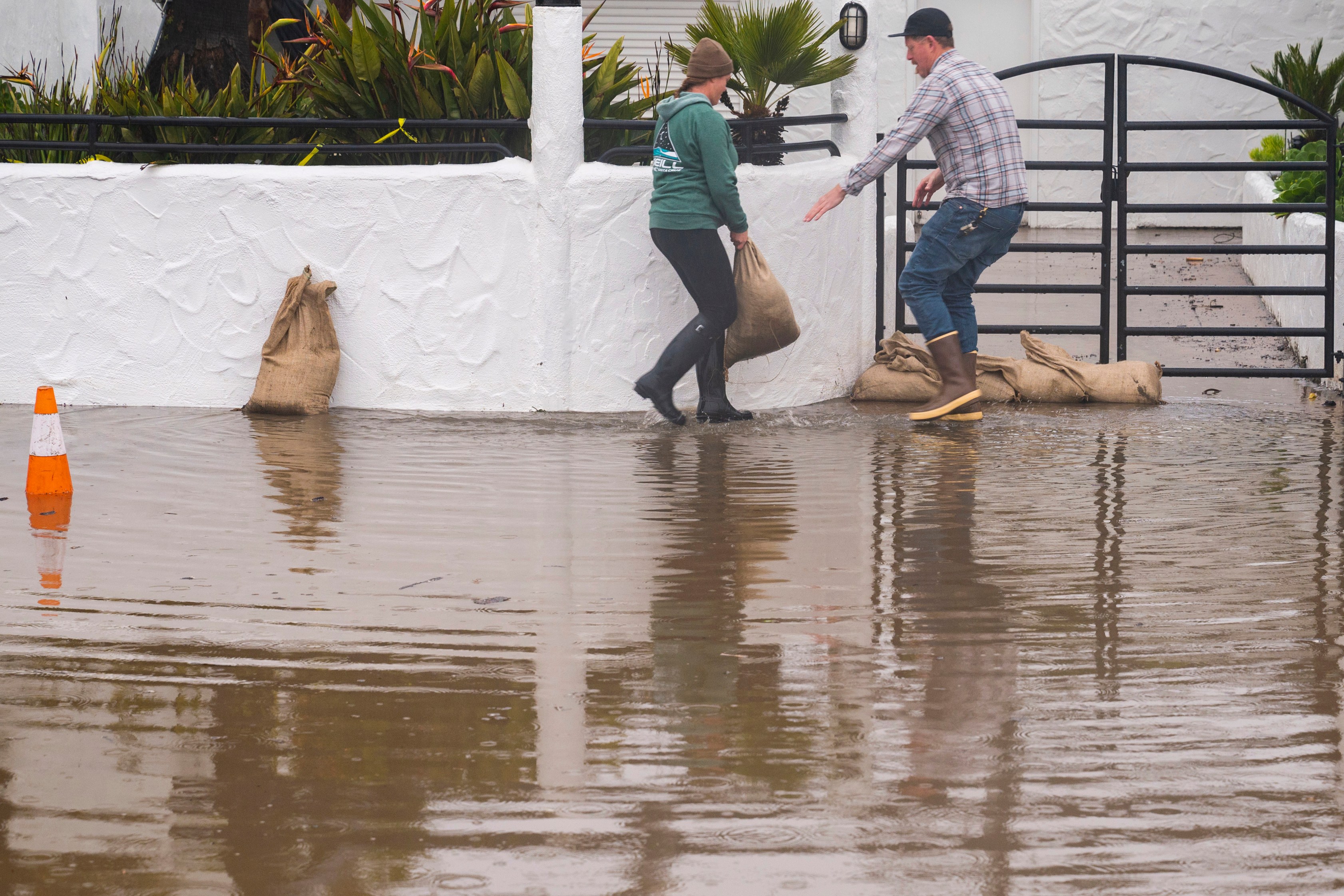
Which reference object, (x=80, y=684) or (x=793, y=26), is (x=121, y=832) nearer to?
(x=80, y=684)

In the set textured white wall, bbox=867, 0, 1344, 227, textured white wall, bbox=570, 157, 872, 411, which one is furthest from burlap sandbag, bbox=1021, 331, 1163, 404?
textured white wall, bbox=867, 0, 1344, 227

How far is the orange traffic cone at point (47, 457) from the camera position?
20.8 ft

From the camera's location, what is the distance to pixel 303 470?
704cm

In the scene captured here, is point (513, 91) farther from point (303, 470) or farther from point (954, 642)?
point (954, 642)

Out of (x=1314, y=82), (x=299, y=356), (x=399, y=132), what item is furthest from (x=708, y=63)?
(x=1314, y=82)

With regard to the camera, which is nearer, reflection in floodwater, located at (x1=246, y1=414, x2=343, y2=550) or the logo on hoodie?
reflection in floodwater, located at (x1=246, y1=414, x2=343, y2=550)

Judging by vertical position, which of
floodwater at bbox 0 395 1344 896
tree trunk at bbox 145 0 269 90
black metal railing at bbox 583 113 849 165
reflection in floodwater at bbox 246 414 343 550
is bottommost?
floodwater at bbox 0 395 1344 896

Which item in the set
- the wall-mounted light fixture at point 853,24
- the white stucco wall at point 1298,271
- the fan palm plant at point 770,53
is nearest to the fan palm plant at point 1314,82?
the white stucco wall at point 1298,271

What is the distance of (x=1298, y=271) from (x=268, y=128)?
709cm

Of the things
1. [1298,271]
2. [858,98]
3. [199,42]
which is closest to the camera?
[858,98]

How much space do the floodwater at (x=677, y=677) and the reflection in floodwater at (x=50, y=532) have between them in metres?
0.03

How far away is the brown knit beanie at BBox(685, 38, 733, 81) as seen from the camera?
7840 millimetres

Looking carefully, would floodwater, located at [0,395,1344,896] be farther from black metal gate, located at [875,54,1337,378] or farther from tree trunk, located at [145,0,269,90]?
tree trunk, located at [145,0,269,90]

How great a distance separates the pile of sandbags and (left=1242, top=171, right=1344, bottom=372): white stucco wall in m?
1.63
